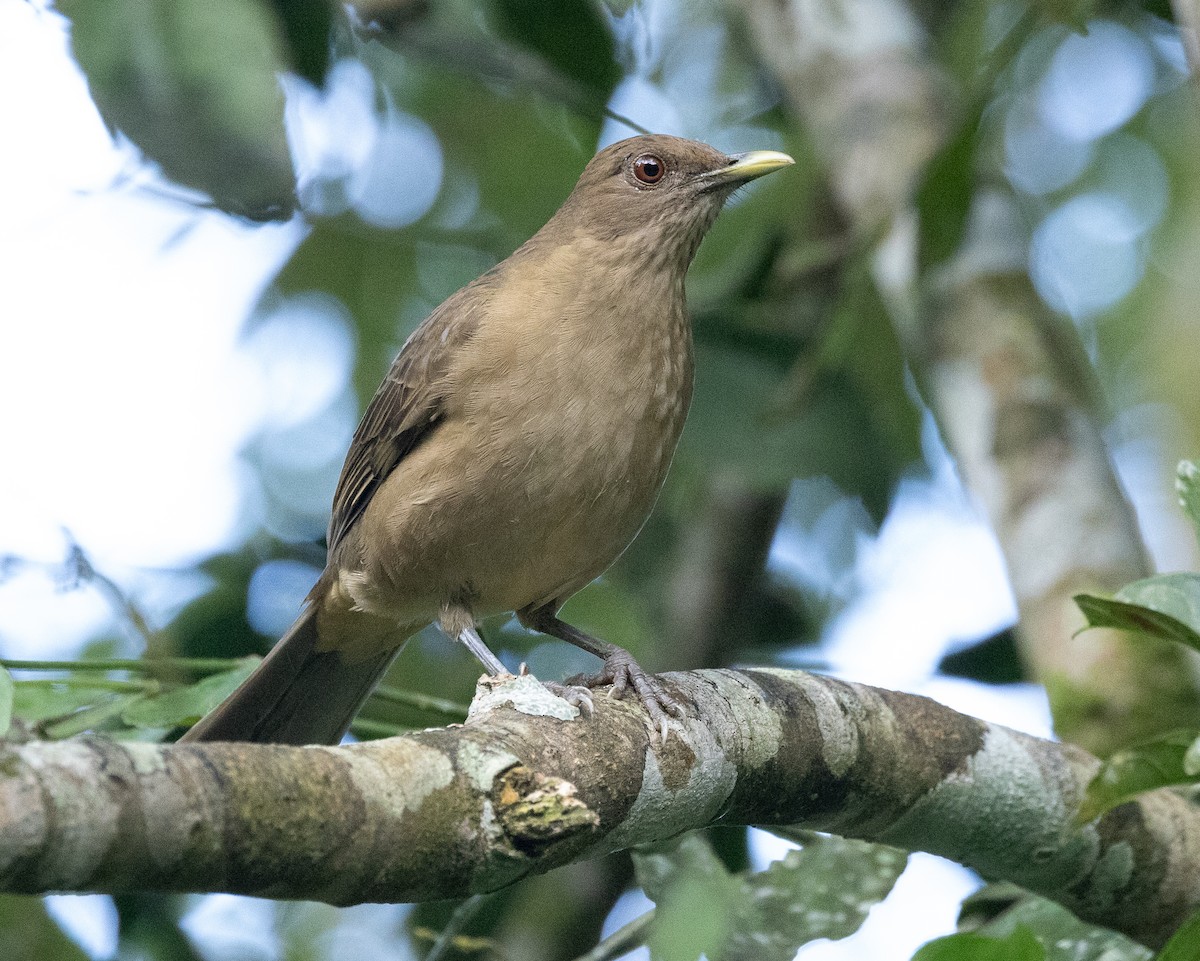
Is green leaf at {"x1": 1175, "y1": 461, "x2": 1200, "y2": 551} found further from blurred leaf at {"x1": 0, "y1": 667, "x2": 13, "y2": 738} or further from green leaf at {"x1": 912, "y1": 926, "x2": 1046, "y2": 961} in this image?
blurred leaf at {"x1": 0, "y1": 667, "x2": 13, "y2": 738}

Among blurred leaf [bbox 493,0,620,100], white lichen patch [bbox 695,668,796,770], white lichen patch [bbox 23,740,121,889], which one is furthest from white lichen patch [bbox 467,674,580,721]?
blurred leaf [bbox 493,0,620,100]

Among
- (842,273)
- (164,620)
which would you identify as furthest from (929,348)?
(164,620)

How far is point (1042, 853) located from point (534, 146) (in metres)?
4.08

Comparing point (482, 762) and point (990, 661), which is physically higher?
point (482, 762)

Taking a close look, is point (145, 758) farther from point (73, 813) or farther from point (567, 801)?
point (567, 801)

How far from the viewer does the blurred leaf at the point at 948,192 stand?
4.29m

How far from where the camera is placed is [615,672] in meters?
3.61

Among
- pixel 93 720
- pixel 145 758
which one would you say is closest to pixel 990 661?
pixel 93 720

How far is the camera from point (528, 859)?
88.0 inches

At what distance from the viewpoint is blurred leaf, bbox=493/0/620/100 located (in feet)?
15.8

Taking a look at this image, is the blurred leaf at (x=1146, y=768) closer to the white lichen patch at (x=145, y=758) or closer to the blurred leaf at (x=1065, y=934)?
the blurred leaf at (x=1065, y=934)

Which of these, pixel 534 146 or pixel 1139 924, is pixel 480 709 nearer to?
pixel 1139 924

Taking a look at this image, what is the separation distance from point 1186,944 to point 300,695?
290cm

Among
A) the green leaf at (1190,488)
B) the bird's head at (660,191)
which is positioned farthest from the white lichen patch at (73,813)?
the bird's head at (660,191)
